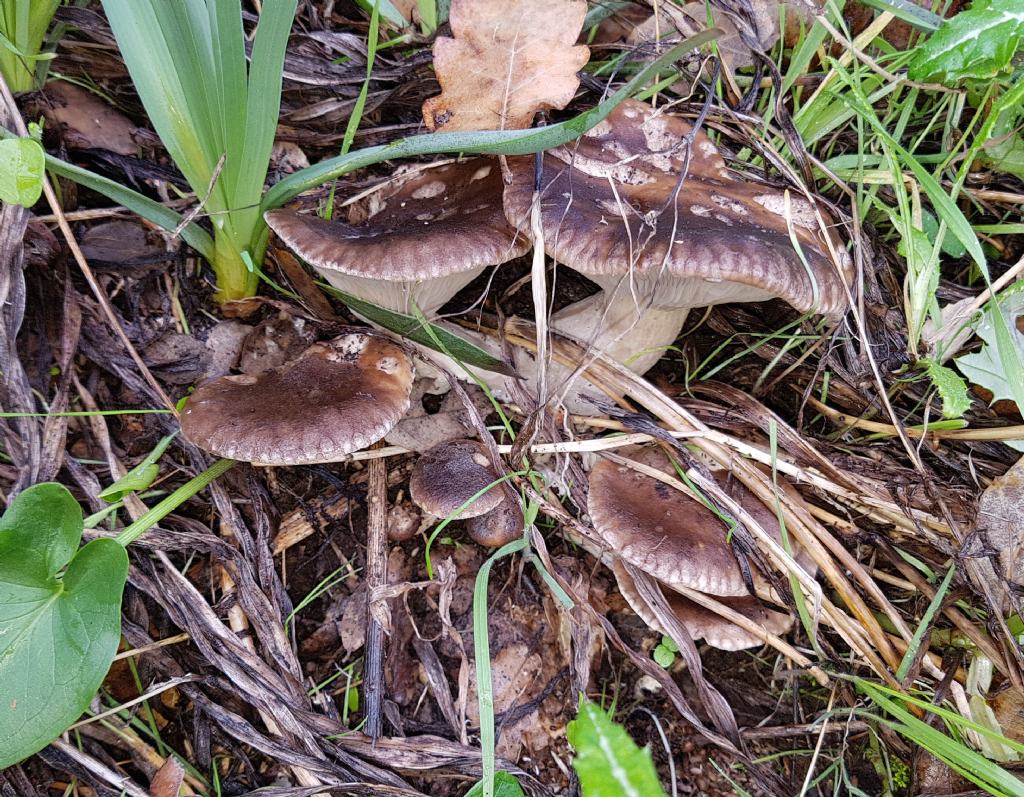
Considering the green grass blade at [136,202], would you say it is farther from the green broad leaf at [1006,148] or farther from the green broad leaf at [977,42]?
the green broad leaf at [1006,148]

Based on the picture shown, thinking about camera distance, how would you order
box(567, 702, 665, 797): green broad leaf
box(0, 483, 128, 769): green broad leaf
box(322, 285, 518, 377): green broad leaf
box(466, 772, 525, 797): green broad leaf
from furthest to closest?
box(322, 285, 518, 377): green broad leaf
box(466, 772, 525, 797): green broad leaf
box(0, 483, 128, 769): green broad leaf
box(567, 702, 665, 797): green broad leaf

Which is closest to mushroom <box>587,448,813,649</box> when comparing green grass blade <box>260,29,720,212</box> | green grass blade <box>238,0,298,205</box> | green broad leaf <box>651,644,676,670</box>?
green broad leaf <box>651,644,676,670</box>

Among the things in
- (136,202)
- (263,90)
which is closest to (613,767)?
(263,90)

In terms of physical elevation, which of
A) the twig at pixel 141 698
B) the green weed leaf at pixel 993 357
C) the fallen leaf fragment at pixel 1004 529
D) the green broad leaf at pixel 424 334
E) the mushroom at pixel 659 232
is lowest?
the twig at pixel 141 698

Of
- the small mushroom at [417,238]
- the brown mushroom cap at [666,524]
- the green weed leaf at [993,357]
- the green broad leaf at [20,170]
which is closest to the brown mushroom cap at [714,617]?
the brown mushroom cap at [666,524]

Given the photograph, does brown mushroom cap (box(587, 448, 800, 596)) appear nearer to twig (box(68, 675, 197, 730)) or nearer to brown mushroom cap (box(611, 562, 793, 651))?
brown mushroom cap (box(611, 562, 793, 651))

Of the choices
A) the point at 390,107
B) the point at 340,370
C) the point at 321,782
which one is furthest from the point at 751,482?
the point at 390,107
